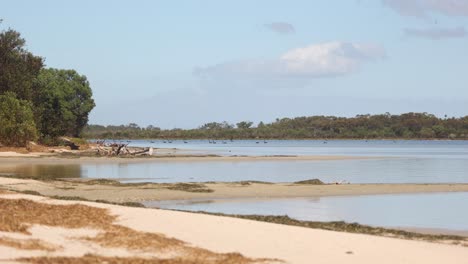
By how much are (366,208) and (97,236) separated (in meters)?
13.5

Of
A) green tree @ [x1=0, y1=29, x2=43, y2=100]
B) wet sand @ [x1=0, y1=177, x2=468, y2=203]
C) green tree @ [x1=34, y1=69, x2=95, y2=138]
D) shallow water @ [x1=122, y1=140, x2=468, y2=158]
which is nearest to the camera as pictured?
wet sand @ [x1=0, y1=177, x2=468, y2=203]

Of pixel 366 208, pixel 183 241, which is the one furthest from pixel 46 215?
pixel 366 208

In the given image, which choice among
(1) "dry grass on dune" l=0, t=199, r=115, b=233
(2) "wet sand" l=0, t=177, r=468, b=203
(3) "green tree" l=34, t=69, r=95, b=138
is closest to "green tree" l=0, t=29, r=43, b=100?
(3) "green tree" l=34, t=69, r=95, b=138

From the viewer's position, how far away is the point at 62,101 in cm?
8856

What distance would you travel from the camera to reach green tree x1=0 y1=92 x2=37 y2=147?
61.1 m

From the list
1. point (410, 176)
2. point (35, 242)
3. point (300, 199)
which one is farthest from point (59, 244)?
point (410, 176)

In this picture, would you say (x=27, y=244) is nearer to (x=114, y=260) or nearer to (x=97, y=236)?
(x=97, y=236)

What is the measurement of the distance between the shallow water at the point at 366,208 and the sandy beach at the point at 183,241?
567 centimetres

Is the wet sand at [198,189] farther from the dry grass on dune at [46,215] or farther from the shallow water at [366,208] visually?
the dry grass on dune at [46,215]

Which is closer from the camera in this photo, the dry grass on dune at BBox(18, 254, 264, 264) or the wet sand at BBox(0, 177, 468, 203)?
the dry grass on dune at BBox(18, 254, 264, 264)

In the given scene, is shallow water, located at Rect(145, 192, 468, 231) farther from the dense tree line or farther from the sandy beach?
the dense tree line

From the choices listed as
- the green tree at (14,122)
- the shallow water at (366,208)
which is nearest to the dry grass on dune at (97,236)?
the shallow water at (366,208)

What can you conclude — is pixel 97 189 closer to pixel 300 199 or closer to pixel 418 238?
pixel 300 199

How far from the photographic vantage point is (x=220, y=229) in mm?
14758
